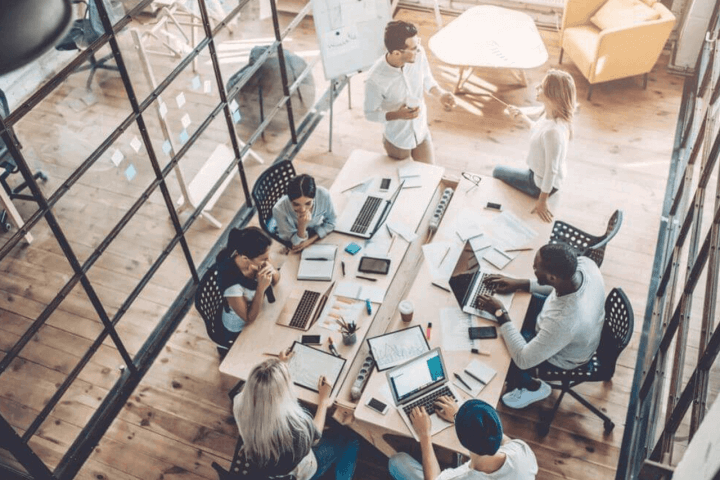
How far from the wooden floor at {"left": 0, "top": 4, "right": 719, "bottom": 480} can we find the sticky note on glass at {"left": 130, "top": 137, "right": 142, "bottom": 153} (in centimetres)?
4

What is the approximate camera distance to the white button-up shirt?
4832 mm

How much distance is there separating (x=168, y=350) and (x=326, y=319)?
147 centimetres

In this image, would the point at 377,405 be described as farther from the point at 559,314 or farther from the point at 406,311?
the point at 559,314

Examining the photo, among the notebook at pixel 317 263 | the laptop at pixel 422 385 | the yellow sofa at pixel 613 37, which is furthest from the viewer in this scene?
the yellow sofa at pixel 613 37

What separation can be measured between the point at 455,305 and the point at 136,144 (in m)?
2.29

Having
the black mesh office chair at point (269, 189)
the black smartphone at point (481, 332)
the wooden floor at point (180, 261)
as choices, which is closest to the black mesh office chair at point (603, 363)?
the wooden floor at point (180, 261)

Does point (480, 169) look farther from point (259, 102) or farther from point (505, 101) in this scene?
point (259, 102)

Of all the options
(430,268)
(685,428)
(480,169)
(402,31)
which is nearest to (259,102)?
(402,31)

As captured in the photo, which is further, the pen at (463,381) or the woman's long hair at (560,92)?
the woman's long hair at (560,92)

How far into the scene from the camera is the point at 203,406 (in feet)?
14.3

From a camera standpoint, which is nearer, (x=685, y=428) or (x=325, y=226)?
(x=685, y=428)

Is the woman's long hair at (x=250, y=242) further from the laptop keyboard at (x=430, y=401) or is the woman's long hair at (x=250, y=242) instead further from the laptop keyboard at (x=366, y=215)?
the laptop keyboard at (x=430, y=401)

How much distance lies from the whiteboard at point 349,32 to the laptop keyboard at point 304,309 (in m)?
2.46

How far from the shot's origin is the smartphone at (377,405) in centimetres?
347
